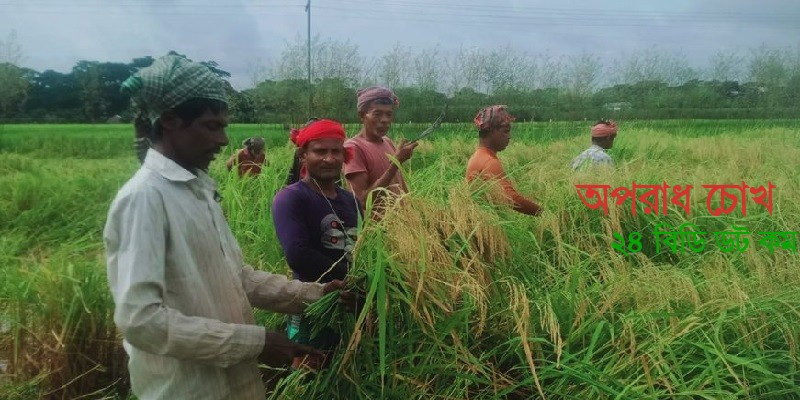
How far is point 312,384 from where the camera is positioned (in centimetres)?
167

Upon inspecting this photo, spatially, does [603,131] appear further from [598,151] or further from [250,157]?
[250,157]

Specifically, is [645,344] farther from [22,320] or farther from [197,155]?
[22,320]

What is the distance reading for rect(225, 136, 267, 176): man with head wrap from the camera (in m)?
5.32

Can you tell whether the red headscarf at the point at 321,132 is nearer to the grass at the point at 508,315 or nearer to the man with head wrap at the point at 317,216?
the man with head wrap at the point at 317,216

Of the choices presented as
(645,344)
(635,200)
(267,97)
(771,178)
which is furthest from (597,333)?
(267,97)

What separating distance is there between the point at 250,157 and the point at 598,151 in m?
3.22

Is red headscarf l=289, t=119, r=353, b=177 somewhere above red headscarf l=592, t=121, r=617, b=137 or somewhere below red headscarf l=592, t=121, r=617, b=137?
above

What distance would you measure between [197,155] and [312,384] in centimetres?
78

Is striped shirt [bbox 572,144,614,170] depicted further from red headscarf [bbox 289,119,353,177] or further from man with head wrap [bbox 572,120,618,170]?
red headscarf [bbox 289,119,353,177]

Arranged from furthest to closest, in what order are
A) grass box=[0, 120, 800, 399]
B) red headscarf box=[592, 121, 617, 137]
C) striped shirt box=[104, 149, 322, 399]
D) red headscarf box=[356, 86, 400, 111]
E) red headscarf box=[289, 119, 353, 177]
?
red headscarf box=[592, 121, 617, 137] < red headscarf box=[356, 86, 400, 111] < red headscarf box=[289, 119, 353, 177] < grass box=[0, 120, 800, 399] < striped shirt box=[104, 149, 322, 399]

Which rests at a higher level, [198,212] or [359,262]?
[198,212]

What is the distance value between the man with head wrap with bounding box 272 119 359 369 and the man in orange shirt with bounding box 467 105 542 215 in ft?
2.82

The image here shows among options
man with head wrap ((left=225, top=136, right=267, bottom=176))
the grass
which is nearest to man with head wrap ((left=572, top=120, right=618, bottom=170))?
the grass

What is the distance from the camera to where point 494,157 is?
298cm
